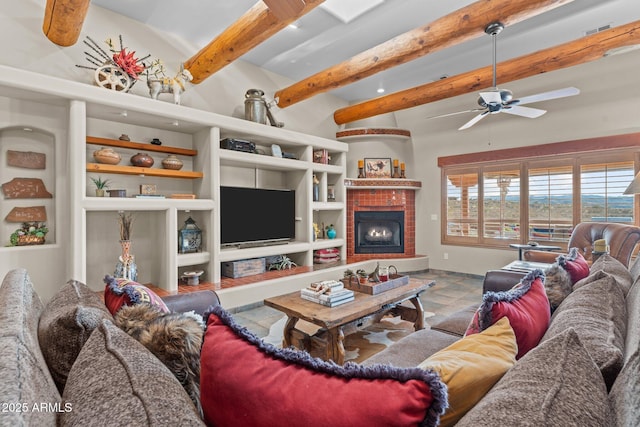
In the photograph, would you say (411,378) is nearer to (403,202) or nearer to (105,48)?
(105,48)

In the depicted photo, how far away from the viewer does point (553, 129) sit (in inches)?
190

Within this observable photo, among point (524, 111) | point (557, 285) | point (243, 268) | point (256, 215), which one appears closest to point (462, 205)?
point (524, 111)

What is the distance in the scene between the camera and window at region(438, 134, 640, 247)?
443cm

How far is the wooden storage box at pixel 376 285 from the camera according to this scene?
2805 mm

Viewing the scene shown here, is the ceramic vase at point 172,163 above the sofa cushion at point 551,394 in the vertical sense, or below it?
above

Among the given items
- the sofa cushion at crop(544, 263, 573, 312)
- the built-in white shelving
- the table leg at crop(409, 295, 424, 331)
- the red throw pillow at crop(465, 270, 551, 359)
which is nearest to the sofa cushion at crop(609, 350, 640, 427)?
the red throw pillow at crop(465, 270, 551, 359)

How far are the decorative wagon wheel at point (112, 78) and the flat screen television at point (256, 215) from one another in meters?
1.52

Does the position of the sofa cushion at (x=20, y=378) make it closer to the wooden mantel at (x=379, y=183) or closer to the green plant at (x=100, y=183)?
the green plant at (x=100, y=183)

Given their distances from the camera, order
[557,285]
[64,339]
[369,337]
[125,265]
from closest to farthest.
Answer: [64,339], [557,285], [369,337], [125,265]

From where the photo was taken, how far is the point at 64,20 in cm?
271

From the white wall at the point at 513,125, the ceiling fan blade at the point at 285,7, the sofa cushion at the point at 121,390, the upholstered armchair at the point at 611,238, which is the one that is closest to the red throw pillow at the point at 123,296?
the sofa cushion at the point at 121,390

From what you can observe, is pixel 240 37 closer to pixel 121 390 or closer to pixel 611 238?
pixel 121 390

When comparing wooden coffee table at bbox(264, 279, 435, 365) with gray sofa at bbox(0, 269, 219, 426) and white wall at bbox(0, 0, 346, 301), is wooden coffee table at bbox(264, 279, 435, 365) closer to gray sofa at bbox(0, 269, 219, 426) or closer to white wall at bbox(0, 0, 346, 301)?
gray sofa at bbox(0, 269, 219, 426)

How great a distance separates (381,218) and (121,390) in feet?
18.7
